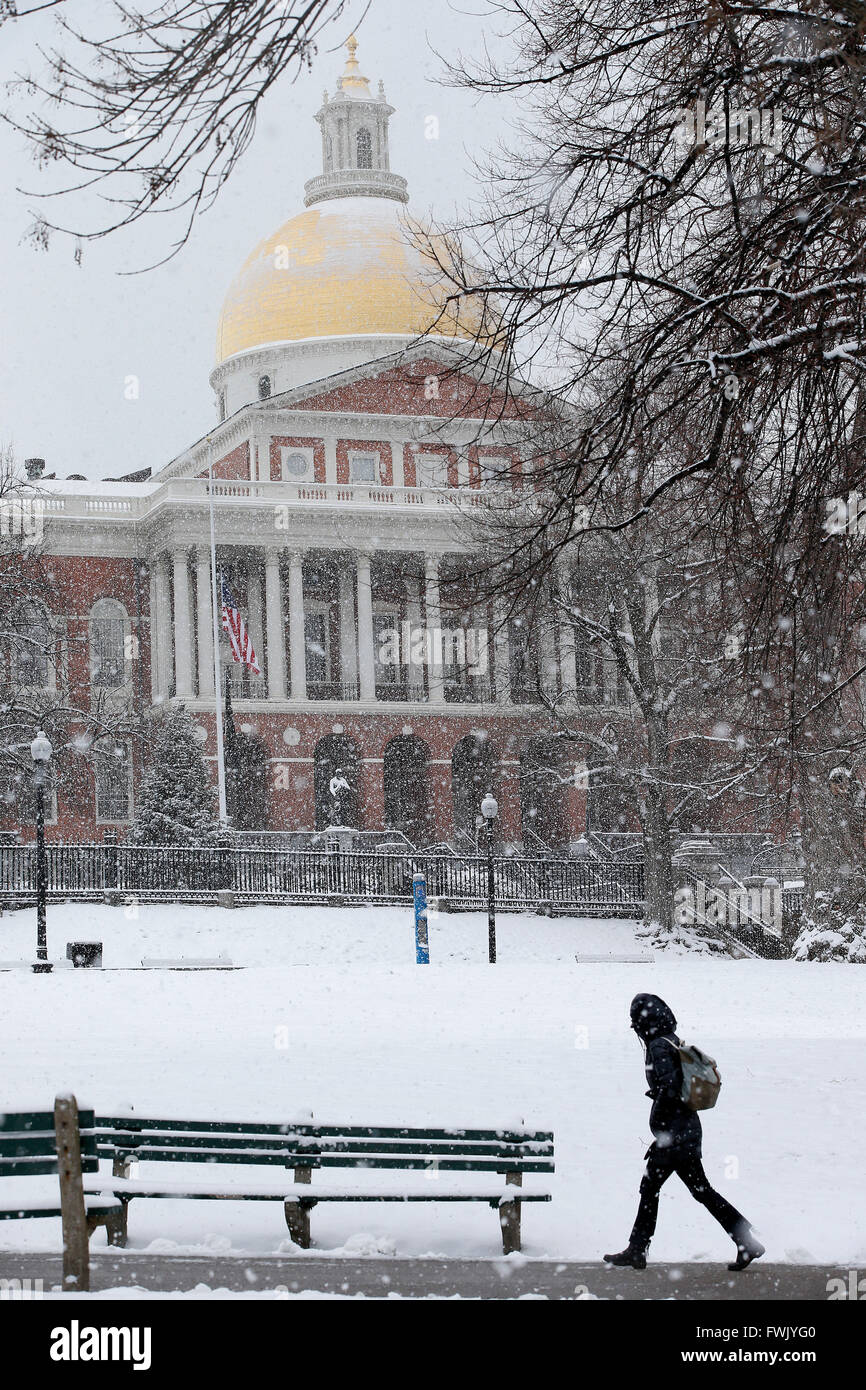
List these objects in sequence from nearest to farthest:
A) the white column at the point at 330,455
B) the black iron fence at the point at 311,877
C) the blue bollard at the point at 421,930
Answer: the blue bollard at the point at 421,930, the black iron fence at the point at 311,877, the white column at the point at 330,455

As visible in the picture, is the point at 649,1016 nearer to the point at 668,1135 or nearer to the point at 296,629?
the point at 668,1135

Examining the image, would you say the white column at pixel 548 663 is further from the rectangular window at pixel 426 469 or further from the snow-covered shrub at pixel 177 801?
the snow-covered shrub at pixel 177 801

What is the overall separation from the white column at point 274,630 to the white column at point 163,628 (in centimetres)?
338

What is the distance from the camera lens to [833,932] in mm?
29219

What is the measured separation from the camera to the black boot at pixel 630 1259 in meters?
8.76

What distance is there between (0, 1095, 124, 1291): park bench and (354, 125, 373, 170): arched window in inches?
2473

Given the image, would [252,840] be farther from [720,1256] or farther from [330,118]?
[330,118]

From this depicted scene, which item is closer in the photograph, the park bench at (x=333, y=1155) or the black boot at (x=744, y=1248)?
the black boot at (x=744, y=1248)

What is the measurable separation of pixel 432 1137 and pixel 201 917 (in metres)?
23.8

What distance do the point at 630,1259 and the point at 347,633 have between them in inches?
1835

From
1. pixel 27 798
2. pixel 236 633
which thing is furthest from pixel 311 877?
pixel 27 798

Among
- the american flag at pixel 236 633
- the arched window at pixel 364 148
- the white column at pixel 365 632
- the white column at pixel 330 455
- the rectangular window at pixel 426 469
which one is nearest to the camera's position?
the american flag at pixel 236 633

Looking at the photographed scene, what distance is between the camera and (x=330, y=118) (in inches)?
2655

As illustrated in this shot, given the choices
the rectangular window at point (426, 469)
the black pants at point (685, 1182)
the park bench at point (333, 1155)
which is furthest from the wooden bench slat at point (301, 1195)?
the rectangular window at point (426, 469)
